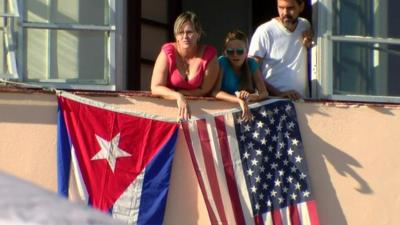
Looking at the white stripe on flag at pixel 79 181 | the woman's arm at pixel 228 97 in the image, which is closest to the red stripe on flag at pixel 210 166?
the woman's arm at pixel 228 97

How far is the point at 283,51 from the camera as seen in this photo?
9602 mm

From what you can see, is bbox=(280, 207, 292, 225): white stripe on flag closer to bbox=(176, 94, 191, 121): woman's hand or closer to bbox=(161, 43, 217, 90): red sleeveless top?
bbox=(176, 94, 191, 121): woman's hand

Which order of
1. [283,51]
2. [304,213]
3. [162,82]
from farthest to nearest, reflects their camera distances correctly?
[283,51] < [304,213] < [162,82]

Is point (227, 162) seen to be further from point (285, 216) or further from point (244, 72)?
point (244, 72)

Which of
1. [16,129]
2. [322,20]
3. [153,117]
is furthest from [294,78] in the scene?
[16,129]

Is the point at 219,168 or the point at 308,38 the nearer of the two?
the point at 219,168

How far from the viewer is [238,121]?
30.1ft

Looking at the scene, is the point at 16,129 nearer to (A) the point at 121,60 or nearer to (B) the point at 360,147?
(A) the point at 121,60

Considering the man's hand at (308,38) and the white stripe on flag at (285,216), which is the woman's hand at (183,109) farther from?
the man's hand at (308,38)

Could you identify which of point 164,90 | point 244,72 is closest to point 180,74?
point 164,90

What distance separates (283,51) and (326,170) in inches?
40.4

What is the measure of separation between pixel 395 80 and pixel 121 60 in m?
2.30

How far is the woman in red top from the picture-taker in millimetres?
8969

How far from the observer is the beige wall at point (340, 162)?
9.13 m
